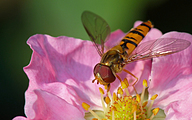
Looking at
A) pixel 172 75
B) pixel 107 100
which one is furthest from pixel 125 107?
pixel 172 75

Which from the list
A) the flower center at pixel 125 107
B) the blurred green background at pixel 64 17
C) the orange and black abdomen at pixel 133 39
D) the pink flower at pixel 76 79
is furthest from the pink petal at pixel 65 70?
the blurred green background at pixel 64 17

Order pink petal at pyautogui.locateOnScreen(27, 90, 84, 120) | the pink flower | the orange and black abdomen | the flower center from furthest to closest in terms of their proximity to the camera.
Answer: the orange and black abdomen < the flower center < the pink flower < pink petal at pyautogui.locateOnScreen(27, 90, 84, 120)

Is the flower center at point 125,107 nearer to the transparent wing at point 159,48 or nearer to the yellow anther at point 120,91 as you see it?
the yellow anther at point 120,91

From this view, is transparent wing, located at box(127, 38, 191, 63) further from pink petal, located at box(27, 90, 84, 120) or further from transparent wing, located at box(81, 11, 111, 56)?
pink petal, located at box(27, 90, 84, 120)

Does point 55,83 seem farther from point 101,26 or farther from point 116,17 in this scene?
point 116,17

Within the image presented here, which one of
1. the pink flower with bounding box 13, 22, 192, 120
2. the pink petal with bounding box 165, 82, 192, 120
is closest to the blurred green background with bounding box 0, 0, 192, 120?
the pink flower with bounding box 13, 22, 192, 120

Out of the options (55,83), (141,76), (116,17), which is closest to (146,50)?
(141,76)
